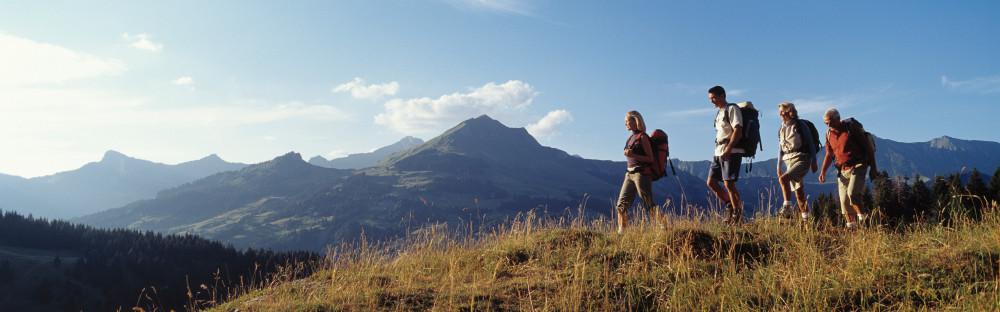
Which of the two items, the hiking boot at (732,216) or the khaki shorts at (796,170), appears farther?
the hiking boot at (732,216)

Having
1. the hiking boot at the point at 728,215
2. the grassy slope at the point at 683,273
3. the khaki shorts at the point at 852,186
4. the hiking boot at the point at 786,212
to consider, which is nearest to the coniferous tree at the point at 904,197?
the hiking boot at the point at 786,212

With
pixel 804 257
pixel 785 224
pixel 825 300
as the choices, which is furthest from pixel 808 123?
pixel 825 300

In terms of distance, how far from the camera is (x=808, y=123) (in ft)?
31.2

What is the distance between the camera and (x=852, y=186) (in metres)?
8.84

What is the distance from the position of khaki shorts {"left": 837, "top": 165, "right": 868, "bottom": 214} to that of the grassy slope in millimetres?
669

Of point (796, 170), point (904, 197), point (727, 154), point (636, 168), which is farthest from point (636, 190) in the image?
point (904, 197)

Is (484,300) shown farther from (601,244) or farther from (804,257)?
(804,257)

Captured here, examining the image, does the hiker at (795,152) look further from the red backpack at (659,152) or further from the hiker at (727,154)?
the red backpack at (659,152)

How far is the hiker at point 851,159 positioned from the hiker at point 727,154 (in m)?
1.27

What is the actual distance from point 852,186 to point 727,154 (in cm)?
184

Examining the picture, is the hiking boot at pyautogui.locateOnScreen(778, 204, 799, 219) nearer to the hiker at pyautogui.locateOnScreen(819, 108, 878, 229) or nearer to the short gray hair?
the hiker at pyautogui.locateOnScreen(819, 108, 878, 229)

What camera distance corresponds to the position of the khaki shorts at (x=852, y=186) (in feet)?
28.8

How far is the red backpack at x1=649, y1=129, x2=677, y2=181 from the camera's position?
9.45m

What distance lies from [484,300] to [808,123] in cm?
633
